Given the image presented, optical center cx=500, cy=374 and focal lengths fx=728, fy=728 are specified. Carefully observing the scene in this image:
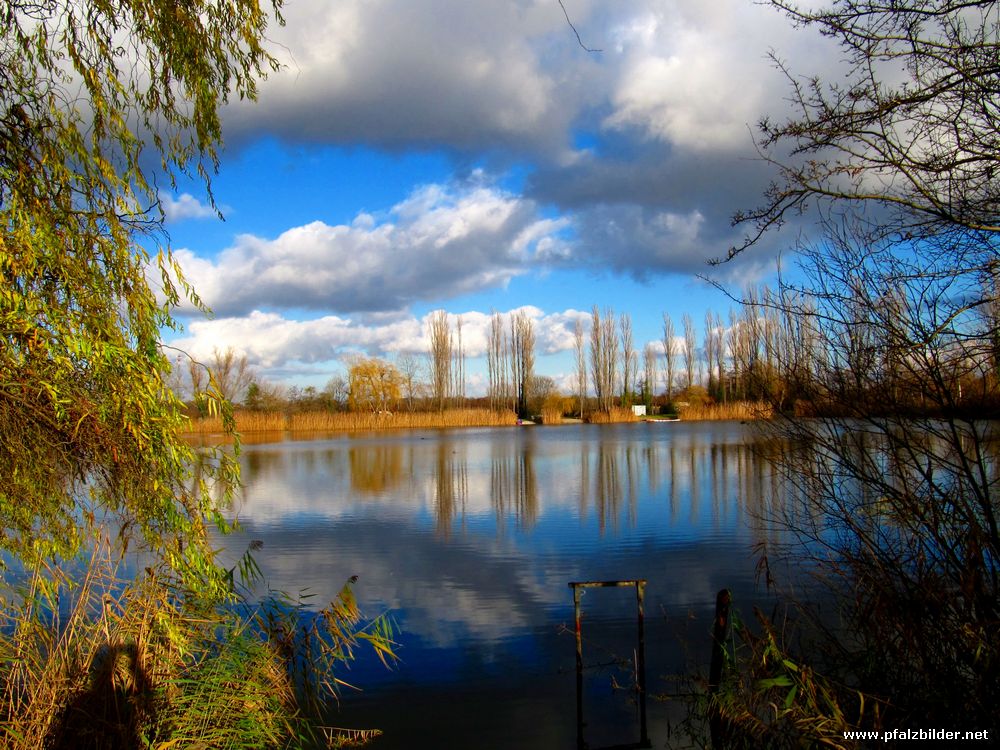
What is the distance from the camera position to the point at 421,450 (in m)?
30.8

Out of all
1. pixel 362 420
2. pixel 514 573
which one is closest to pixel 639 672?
pixel 514 573

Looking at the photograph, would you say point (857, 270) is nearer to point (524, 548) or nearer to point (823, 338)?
point (823, 338)

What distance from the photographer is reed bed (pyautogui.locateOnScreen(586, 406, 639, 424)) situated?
58.3m

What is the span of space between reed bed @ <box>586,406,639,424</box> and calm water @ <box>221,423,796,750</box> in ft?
120

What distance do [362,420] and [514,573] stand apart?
44133 millimetres

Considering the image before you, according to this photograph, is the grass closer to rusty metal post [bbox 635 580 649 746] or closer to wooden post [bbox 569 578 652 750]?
wooden post [bbox 569 578 652 750]

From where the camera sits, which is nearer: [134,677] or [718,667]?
[134,677]

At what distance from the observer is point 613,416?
58.8 meters

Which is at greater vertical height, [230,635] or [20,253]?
[20,253]

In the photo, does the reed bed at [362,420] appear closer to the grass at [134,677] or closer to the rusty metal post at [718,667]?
the grass at [134,677]

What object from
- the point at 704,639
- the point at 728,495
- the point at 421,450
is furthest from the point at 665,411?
the point at 704,639

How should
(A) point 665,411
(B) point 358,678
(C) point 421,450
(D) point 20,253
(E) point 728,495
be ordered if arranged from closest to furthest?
(D) point 20,253 < (B) point 358,678 < (E) point 728,495 < (C) point 421,450 < (A) point 665,411

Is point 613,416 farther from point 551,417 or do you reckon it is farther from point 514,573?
point 514,573

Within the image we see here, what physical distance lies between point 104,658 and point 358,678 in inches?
103
